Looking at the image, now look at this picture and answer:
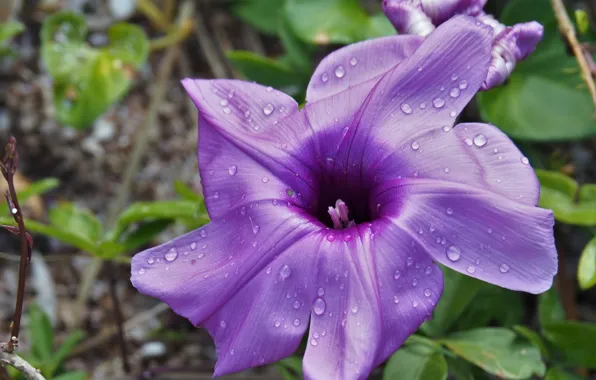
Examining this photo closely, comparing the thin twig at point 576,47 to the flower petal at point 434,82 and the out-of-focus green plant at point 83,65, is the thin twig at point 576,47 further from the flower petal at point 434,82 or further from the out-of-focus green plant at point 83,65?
the out-of-focus green plant at point 83,65

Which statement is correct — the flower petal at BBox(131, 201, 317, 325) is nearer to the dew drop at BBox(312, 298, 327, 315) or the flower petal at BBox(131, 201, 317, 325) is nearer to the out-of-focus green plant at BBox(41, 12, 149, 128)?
the dew drop at BBox(312, 298, 327, 315)

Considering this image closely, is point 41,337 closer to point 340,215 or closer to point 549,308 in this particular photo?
point 340,215

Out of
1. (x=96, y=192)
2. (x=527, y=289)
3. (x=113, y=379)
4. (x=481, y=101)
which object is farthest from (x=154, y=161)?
(x=527, y=289)

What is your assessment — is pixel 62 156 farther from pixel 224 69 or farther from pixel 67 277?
pixel 224 69

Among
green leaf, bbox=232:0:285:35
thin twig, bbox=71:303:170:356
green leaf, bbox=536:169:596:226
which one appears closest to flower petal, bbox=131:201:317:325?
green leaf, bbox=536:169:596:226

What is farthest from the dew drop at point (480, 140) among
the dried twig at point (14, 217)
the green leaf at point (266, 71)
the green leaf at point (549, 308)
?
the green leaf at point (266, 71)

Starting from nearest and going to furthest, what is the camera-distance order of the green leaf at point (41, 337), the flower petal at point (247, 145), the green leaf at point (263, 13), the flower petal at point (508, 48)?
the flower petal at point (247, 145) < the flower petal at point (508, 48) < the green leaf at point (41, 337) < the green leaf at point (263, 13)

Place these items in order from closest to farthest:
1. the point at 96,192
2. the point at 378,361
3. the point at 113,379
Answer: the point at 378,361 < the point at 113,379 < the point at 96,192
